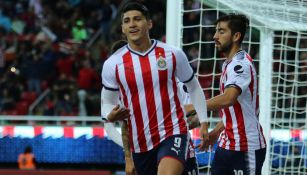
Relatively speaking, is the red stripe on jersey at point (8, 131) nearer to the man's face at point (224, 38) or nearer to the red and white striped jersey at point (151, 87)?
the man's face at point (224, 38)

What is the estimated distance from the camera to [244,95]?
21.3ft

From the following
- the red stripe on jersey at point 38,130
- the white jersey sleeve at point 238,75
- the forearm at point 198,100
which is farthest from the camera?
the red stripe on jersey at point 38,130

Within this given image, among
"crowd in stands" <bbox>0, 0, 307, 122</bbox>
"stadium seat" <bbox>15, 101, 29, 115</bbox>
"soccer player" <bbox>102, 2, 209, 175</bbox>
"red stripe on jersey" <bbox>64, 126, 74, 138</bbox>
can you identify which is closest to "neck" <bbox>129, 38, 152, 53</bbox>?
"soccer player" <bbox>102, 2, 209, 175</bbox>

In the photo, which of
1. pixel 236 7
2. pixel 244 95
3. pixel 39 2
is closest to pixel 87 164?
pixel 39 2

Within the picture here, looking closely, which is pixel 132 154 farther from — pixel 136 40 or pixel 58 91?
pixel 58 91

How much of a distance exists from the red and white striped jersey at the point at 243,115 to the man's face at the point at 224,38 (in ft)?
0.39

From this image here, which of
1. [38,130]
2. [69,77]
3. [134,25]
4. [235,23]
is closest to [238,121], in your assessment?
[235,23]

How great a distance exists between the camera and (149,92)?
5973 mm

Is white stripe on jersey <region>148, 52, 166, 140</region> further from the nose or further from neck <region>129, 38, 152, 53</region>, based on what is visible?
the nose

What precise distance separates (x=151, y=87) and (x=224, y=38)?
96 cm

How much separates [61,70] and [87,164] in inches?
121

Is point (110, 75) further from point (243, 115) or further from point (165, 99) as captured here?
point (243, 115)

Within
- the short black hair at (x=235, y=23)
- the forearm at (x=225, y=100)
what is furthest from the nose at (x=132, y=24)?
the short black hair at (x=235, y=23)

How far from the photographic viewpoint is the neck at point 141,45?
604cm
